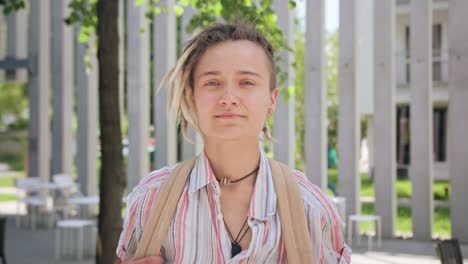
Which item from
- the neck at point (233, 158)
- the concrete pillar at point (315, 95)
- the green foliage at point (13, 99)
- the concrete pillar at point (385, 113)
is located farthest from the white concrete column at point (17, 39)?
the green foliage at point (13, 99)

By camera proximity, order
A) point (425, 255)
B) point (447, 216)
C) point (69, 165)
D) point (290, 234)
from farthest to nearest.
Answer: point (69, 165)
point (447, 216)
point (425, 255)
point (290, 234)

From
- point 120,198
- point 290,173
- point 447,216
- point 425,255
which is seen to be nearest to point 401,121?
point 447,216

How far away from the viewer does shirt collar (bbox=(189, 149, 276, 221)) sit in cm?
124

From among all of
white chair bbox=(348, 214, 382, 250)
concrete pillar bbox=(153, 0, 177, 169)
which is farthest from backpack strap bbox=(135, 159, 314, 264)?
concrete pillar bbox=(153, 0, 177, 169)

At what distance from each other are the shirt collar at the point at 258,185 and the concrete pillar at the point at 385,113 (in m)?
7.60

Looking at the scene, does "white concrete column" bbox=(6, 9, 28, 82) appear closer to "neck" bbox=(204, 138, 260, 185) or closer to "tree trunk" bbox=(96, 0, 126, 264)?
"tree trunk" bbox=(96, 0, 126, 264)

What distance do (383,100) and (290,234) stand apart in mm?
7759

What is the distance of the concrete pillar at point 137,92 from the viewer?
404 inches

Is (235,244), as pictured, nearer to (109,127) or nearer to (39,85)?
(109,127)

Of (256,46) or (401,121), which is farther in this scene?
(401,121)

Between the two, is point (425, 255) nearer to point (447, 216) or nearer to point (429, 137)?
point (429, 137)

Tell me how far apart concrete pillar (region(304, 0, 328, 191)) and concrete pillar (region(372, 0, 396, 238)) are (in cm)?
74

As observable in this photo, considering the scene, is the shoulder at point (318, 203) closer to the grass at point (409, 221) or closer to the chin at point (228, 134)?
the chin at point (228, 134)

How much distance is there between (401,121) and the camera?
18.2 meters
